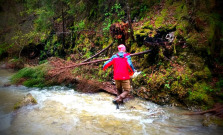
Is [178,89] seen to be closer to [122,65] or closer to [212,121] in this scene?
[212,121]

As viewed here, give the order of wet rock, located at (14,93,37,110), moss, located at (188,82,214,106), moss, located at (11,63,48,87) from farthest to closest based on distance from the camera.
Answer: moss, located at (11,63,48,87)
wet rock, located at (14,93,37,110)
moss, located at (188,82,214,106)

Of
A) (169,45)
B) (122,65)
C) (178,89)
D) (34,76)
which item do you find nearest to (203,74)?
(178,89)

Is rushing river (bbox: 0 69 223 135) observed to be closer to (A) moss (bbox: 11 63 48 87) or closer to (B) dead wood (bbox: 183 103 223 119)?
(B) dead wood (bbox: 183 103 223 119)

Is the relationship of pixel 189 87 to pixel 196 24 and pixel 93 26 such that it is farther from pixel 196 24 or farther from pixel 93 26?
pixel 93 26

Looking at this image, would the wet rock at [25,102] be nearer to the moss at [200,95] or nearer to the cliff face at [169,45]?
the cliff face at [169,45]

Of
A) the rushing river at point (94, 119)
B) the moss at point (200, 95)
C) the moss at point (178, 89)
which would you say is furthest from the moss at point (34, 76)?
the moss at point (200, 95)

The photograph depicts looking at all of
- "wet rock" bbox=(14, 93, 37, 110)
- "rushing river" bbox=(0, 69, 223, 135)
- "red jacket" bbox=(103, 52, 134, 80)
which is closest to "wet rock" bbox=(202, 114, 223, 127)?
"rushing river" bbox=(0, 69, 223, 135)

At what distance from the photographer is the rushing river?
3809 mm

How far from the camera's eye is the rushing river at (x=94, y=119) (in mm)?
3809

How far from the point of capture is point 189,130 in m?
3.88

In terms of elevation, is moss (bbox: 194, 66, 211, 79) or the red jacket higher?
the red jacket

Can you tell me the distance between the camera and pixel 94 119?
4.44 meters

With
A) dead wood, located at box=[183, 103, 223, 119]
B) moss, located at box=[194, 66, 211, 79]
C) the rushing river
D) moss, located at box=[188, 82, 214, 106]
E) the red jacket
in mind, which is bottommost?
the rushing river

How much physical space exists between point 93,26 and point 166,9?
212 inches
